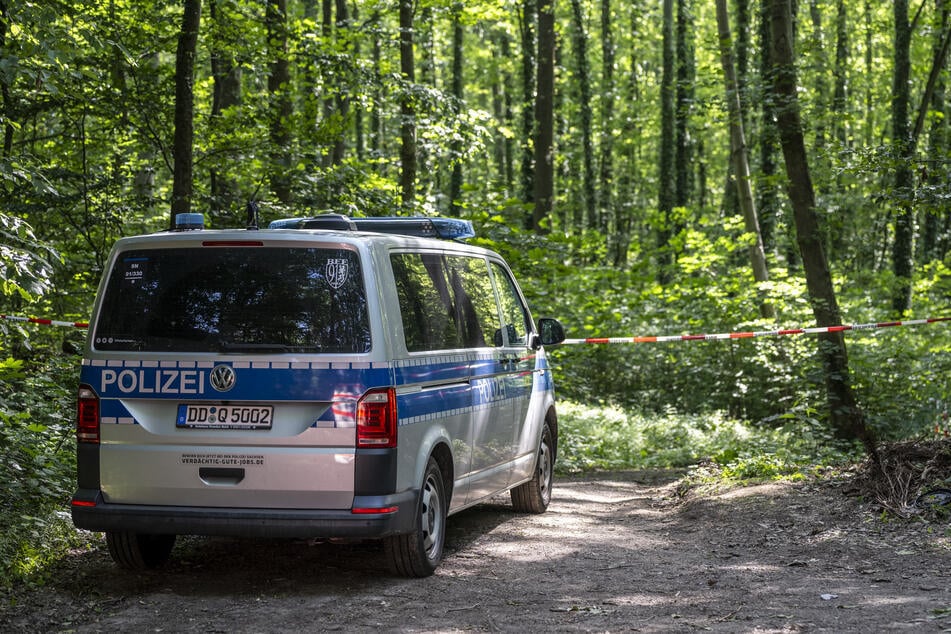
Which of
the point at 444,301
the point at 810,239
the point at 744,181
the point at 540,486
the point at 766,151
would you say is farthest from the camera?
the point at 766,151

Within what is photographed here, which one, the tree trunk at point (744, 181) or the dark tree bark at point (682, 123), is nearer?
the tree trunk at point (744, 181)

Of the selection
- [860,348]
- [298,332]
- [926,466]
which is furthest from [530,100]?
[298,332]

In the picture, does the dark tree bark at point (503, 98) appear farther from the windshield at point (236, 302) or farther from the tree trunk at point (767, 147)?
the windshield at point (236, 302)

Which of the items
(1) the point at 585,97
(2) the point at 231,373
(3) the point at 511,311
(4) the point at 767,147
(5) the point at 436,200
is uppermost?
(1) the point at 585,97

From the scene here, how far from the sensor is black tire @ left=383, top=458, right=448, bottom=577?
643 centimetres

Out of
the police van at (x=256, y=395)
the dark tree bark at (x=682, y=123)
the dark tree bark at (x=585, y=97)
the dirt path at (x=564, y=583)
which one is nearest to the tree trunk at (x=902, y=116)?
the dark tree bark at (x=682, y=123)

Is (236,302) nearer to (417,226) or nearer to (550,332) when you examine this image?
(417,226)

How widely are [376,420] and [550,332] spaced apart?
3542 millimetres

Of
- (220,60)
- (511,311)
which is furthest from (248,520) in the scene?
(220,60)

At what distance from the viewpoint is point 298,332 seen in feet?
19.9

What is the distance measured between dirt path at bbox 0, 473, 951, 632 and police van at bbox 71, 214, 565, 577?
1.32ft

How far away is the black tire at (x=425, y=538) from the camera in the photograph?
6.43 m

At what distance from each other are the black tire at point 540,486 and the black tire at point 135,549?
3485mm

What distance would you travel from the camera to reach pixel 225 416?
6.03 m
